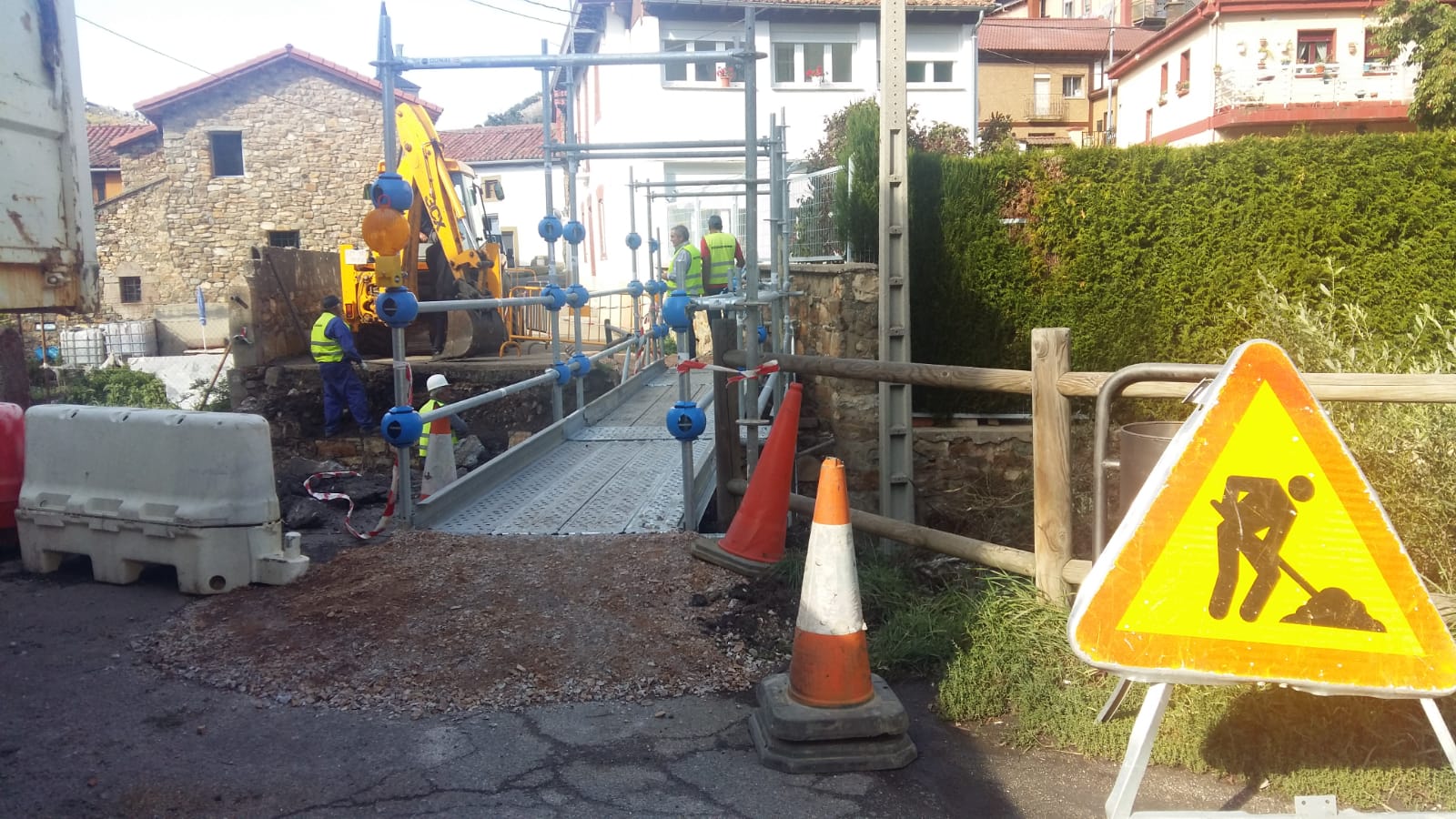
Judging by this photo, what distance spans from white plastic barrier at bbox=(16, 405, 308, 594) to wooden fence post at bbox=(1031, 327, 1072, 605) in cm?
329

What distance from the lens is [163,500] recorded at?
4977mm

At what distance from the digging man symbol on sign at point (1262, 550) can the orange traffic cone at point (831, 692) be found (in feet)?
3.67

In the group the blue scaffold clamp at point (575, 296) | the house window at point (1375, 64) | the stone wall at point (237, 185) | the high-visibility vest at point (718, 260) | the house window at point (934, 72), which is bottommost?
the blue scaffold clamp at point (575, 296)

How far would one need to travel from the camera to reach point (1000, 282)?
11297mm

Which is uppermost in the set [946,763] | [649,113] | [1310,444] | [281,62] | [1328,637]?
[281,62]

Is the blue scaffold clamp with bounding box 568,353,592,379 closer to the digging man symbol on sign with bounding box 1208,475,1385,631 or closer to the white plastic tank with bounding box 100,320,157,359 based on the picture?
the digging man symbol on sign with bounding box 1208,475,1385,631

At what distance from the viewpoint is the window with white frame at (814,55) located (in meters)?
28.0

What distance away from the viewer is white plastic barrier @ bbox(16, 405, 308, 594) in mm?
4918

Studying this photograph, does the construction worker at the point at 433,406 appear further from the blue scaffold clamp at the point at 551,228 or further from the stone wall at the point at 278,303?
the stone wall at the point at 278,303

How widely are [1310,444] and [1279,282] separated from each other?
958cm

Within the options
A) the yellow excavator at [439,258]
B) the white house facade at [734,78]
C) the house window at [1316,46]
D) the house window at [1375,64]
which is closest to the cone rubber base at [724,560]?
the yellow excavator at [439,258]

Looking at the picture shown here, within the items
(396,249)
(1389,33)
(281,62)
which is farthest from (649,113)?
(396,249)

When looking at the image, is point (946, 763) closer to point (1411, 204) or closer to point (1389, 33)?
point (1411, 204)

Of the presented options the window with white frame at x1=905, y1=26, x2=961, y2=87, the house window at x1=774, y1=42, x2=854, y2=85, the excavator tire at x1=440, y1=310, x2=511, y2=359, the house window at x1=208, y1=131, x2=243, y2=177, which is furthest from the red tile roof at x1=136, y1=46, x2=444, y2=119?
the excavator tire at x1=440, y1=310, x2=511, y2=359
